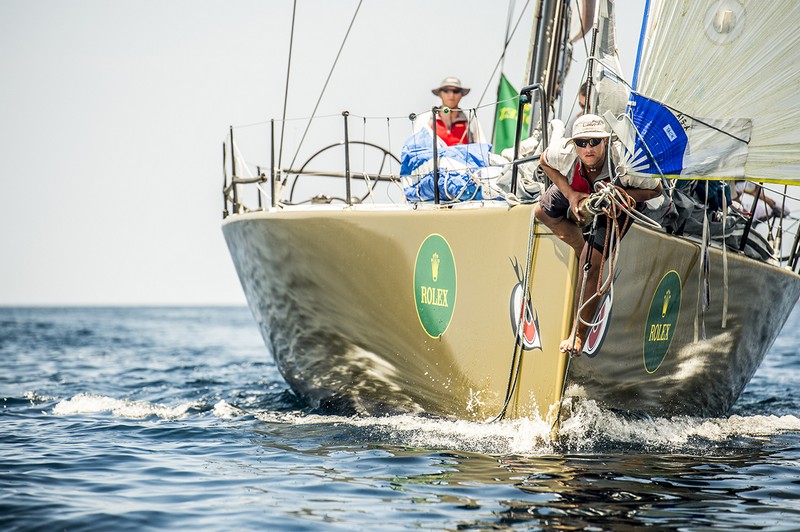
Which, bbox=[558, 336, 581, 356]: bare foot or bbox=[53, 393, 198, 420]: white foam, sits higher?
bbox=[558, 336, 581, 356]: bare foot

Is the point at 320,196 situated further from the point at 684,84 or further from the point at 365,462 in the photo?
the point at 684,84

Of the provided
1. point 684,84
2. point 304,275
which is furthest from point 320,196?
point 684,84

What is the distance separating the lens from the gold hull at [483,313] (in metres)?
5.34

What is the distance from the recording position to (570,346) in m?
5.07

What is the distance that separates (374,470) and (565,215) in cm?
168

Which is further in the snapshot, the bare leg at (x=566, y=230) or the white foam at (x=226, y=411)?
the white foam at (x=226, y=411)

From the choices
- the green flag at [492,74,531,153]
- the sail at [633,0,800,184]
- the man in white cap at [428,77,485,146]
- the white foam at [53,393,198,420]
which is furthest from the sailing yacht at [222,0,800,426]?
the green flag at [492,74,531,153]

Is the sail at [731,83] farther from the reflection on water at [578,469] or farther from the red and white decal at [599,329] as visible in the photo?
the reflection on water at [578,469]

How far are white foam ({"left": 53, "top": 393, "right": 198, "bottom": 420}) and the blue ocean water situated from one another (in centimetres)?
3

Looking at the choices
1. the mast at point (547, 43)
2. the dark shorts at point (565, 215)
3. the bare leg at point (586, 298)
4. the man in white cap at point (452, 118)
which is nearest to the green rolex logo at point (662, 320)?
the bare leg at point (586, 298)

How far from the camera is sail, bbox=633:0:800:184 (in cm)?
449

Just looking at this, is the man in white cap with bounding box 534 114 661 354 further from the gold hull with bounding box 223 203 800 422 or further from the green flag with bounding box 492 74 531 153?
the green flag with bounding box 492 74 531 153

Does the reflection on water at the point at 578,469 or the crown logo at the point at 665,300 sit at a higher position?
the crown logo at the point at 665,300

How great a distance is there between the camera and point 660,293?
5582mm
